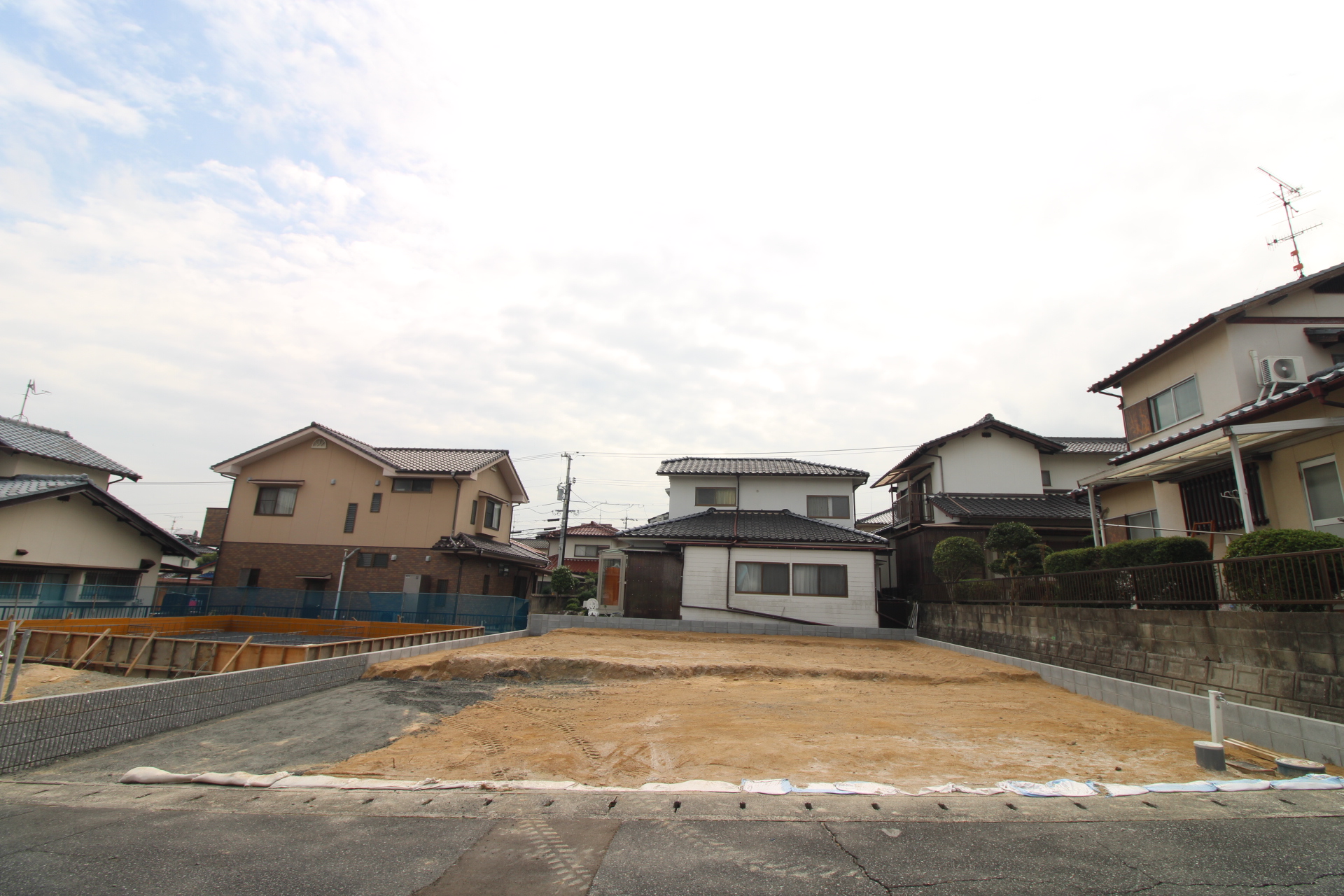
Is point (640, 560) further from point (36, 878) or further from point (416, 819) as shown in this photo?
point (36, 878)

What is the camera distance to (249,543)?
78.2 ft

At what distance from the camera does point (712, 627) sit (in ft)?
60.4

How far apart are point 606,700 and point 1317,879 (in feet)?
26.8

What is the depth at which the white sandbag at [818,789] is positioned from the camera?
534 cm

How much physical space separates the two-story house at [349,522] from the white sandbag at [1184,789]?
67.9 ft

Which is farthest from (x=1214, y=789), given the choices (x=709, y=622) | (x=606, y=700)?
(x=709, y=622)

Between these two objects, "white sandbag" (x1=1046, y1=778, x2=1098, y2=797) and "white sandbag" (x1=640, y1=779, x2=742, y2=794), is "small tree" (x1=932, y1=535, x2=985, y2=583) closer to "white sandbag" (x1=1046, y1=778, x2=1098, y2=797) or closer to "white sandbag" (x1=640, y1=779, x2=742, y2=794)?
"white sandbag" (x1=1046, y1=778, x2=1098, y2=797)

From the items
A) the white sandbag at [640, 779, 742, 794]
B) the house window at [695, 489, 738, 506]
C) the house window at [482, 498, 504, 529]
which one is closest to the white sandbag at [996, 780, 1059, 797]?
the white sandbag at [640, 779, 742, 794]

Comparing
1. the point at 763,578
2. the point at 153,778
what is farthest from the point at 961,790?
the point at 763,578

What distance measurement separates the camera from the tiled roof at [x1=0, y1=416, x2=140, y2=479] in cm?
2002

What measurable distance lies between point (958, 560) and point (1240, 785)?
452 inches

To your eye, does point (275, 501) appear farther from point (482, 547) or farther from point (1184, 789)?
point (1184, 789)

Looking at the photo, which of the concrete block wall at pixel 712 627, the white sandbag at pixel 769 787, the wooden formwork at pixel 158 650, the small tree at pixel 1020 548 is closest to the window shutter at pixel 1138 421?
the small tree at pixel 1020 548

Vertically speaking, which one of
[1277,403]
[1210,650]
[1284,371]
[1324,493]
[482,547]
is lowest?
[1210,650]
